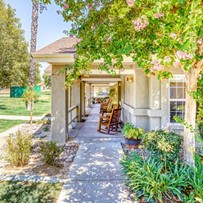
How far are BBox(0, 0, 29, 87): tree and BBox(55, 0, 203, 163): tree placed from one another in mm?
21740

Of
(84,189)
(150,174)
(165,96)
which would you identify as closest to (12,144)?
(84,189)

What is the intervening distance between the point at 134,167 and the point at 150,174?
405mm

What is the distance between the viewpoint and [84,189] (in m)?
4.40

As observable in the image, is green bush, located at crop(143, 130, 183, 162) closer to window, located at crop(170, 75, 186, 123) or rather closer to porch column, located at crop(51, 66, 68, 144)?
window, located at crop(170, 75, 186, 123)

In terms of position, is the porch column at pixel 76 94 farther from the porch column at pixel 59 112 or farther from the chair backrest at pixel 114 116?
the porch column at pixel 59 112

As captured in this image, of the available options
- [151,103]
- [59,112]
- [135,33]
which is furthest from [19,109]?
[135,33]

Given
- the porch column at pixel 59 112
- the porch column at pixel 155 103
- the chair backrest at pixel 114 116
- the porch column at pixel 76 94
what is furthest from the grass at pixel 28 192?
the porch column at pixel 76 94

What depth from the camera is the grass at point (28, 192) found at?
4.00 m

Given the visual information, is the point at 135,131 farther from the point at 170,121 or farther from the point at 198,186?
the point at 198,186

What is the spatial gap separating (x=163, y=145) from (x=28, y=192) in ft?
10.9

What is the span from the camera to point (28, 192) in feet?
14.1

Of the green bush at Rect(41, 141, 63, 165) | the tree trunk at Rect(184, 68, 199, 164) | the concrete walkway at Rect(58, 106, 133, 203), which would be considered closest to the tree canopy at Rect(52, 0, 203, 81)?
the tree trunk at Rect(184, 68, 199, 164)

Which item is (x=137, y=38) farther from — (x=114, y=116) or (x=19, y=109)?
(x=19, y=109)

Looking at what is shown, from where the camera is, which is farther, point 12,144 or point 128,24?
point 12,144
